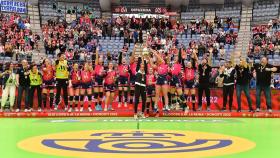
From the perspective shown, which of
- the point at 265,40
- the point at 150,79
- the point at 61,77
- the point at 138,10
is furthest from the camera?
the point at 138,10

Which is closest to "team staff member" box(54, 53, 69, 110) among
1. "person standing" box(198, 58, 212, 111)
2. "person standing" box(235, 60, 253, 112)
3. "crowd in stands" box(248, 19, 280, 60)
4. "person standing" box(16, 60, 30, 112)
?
"person standing" box(16, 60, 30, 112)

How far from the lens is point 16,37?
93.2 feet

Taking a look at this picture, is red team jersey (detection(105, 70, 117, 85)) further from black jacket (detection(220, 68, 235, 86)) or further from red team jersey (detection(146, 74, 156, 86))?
black jacket (detection(220, 68, 235, 86))

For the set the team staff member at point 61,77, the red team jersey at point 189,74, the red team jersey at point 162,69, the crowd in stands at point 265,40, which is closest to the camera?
the red team jersey at point 162,69

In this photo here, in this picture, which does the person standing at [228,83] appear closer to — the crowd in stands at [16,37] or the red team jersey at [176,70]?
the red team jersey at [176,70]

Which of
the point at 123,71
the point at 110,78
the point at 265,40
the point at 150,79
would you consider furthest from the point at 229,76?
the point at 265,40

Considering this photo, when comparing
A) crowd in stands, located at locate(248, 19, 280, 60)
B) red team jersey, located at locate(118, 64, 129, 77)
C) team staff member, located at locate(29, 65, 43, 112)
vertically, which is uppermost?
crowd in stands, located at locate(248, 19, 280, 60)

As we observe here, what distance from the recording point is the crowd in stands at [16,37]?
2495 centimetres

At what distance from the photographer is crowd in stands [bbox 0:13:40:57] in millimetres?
24953

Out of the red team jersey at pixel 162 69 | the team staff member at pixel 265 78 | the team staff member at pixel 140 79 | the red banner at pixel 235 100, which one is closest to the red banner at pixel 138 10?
the red banner at pixel 235 100

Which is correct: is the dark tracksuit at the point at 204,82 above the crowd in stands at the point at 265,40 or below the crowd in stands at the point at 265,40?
below

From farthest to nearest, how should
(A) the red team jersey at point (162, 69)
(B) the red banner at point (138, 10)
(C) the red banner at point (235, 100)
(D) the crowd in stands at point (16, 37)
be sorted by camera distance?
(B) the red banner at point (138, 10), (D) the crowd in stands at point (16, 37), (C) the red banner at point (235, 100), (A) the red team jersey at point (162, 69)

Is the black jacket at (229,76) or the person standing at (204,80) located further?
the person standing at (204,80)

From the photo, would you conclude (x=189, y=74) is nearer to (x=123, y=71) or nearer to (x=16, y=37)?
(x=123, y=71)
